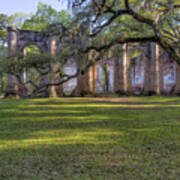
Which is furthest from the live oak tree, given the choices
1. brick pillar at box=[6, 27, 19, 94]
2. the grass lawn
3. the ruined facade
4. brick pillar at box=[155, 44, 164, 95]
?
brick pillar at box=[155, 44, 164, 95]

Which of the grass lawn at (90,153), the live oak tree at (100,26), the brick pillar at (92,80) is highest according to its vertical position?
the live oak tree at (100,26)

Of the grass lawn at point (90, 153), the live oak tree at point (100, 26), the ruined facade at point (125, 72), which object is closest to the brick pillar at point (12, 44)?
the ruined facade at point (125, 72)

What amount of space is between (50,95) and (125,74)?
841 centimetres

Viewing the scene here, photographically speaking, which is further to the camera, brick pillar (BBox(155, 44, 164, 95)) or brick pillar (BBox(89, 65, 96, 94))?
Answer: brick pillar (BBox(89, 65, 96, 94))

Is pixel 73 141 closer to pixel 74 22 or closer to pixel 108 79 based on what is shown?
pixel 74 22

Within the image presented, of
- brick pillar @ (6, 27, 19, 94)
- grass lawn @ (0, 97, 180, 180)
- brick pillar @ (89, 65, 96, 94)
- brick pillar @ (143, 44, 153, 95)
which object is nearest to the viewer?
grass lawn @ (0, 97, 180, 180)

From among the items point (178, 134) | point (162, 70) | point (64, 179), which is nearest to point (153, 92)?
point (162, 70)

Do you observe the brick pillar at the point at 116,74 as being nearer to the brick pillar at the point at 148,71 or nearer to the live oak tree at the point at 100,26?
the brick pillar at the point at 148,71

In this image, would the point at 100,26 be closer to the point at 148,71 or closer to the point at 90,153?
the point at 90,153

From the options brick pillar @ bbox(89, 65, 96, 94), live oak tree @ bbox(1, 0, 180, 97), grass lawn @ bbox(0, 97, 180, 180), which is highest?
live oak tree @ bbox(1, 0, 180, 97)

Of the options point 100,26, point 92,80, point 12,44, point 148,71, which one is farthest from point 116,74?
point 100,26

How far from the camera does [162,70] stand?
24.5 metres

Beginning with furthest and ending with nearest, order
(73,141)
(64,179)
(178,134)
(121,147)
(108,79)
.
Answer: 1. (108,79)
2. (178,134)
3. (73,141)
4. (121,147)
5. (64,179)

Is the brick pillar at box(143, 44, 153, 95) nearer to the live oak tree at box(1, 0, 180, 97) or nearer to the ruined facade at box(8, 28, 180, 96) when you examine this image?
the ruined facade at box(8, 28, 180, 96)
